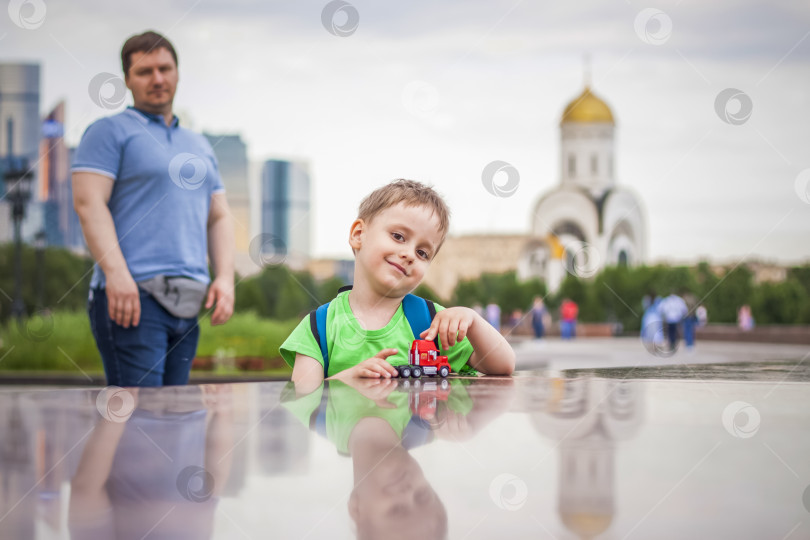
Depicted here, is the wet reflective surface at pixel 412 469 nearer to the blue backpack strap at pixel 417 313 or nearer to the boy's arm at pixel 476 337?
the boy's arm at pixel 476 337

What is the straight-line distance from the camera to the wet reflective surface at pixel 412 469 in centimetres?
76

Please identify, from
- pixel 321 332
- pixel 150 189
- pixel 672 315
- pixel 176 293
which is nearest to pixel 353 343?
pixel 321 332

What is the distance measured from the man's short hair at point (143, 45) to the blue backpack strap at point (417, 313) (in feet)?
4.28

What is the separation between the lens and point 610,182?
48406mm

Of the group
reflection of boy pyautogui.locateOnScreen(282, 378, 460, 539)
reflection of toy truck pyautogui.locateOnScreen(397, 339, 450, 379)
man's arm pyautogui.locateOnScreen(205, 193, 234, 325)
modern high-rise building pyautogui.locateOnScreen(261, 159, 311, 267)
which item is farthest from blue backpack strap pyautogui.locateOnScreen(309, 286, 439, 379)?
modern high-rise building pyautogui.locateOnScreen(261, 159, 311, 267)

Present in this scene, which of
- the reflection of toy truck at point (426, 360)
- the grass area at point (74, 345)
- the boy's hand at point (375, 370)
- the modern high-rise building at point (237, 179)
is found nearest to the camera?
the boy's hand at point (375, 370)

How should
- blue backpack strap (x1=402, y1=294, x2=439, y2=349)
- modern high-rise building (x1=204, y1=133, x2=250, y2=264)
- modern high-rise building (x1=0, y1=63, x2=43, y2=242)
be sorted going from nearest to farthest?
1. blue backpack strap (x1=402, y1=294, x2=439, y2=349)
2. modern high-rise building (x1=204, y1=133, x2=250, y2=264)
3. modern high-rise building (x1=0, y1=63, x2=43, y2=242)

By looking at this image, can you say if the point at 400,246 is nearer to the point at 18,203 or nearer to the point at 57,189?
the point at 18,203

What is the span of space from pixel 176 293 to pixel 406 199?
38.9 inches

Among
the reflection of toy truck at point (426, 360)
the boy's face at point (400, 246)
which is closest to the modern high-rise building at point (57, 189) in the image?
the boy's face at point (400, 246)

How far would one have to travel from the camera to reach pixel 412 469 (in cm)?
87

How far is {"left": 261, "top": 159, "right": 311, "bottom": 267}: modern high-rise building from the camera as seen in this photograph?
87.9 ft

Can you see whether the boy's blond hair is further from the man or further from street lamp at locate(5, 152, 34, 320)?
street lamp at locate(5, 152, 34, 320)

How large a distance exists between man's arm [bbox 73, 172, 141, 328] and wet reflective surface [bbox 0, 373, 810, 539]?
4.55 feet
